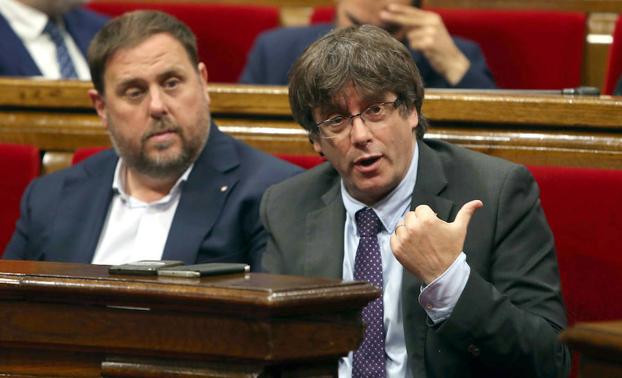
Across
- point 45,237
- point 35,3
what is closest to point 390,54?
point 45,237

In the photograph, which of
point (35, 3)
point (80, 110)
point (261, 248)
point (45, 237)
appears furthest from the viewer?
point (35, 3)

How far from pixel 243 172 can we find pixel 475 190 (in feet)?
1.26

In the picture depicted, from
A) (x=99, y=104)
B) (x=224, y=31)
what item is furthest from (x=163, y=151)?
(x=224, y=31)

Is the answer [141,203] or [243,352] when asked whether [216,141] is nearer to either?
[141,203]

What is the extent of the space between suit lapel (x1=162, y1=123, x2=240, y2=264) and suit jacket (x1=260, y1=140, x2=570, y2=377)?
0.16 meters

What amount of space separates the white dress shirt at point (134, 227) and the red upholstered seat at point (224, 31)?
2.14ft

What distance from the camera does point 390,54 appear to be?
3.84ft

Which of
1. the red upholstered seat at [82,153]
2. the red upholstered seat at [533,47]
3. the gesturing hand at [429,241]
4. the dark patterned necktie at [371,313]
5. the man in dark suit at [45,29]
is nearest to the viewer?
the gesturing hand at [429,241]

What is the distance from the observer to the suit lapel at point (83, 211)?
4.82 feet

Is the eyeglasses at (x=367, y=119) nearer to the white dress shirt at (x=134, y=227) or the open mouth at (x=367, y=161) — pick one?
the open mouth at (x=367, y=161)

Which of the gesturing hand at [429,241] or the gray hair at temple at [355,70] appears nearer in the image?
the gesturing hand at [429,241]

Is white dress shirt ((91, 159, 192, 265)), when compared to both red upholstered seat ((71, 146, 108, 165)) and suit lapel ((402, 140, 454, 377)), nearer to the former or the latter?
red upholstered seat ((71, 146, 108, 165))

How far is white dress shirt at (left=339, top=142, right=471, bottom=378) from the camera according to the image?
1.04m

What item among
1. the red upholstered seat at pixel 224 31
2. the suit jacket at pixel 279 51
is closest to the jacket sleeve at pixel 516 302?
the suit jacket at pixel 279 51
